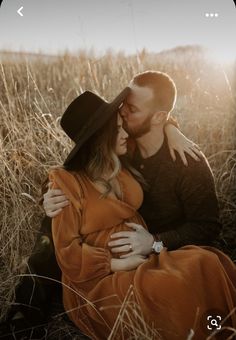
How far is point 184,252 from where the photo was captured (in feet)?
6.46

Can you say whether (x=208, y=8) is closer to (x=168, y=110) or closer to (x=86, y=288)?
(x=168, y=110)

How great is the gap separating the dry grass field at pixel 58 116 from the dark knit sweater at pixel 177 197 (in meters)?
0.09

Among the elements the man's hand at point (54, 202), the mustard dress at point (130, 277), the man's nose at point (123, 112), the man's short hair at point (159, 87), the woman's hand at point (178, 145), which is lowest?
the mustard dress at point (130, 277)

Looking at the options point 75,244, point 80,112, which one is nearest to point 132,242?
point 75,244

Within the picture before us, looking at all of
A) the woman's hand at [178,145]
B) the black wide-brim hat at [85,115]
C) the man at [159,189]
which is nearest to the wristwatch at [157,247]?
the man at [159,189]

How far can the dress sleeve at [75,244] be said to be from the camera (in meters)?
1.96

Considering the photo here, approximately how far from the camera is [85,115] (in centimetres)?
198

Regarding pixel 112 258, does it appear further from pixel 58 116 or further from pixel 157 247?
pixel 58 116

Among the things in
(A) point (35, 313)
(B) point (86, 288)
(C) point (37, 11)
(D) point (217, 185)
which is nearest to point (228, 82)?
(D) point (217, 185)

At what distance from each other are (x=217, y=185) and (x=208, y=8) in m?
0.59

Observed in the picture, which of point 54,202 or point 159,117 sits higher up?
point 159,117

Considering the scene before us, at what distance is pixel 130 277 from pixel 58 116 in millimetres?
587

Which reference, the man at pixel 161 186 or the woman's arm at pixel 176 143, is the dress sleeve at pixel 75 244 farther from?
the woman's arm at pixel 176 143

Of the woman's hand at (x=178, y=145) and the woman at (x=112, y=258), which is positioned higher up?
the woman's hand at (x=178, y=145)
